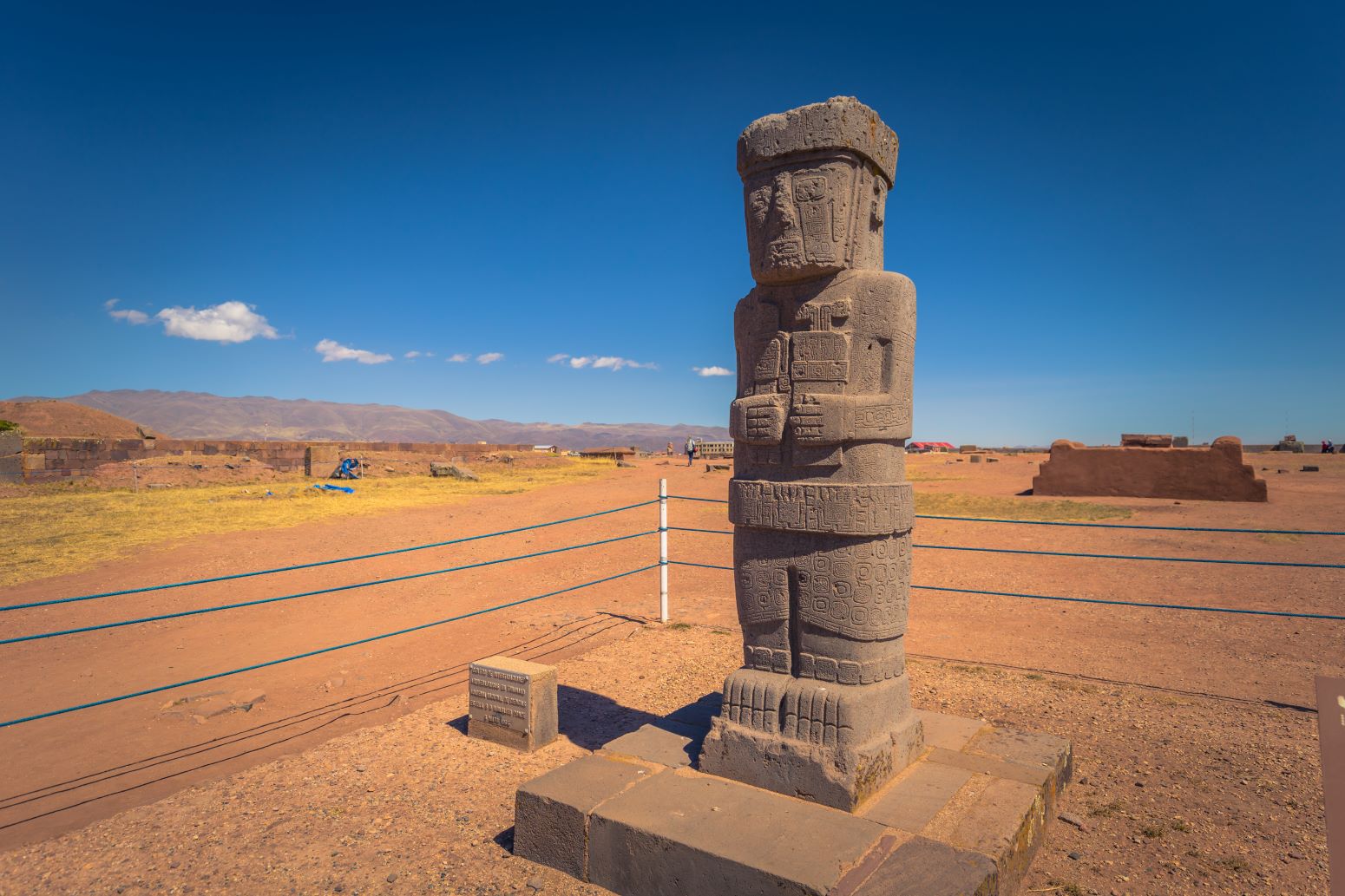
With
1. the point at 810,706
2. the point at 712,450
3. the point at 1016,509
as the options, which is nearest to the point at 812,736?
the point at 810,706

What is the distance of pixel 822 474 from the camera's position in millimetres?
3961

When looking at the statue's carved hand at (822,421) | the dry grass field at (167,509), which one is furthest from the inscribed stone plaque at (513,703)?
the dry grass field at (167,509)

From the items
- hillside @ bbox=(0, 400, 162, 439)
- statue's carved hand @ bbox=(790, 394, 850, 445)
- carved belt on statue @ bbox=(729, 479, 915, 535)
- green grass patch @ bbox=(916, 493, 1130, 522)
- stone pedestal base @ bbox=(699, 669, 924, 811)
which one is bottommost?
stone pedestal base @ bbox=(699, 669, 924, 811)

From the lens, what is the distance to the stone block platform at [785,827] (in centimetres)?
309

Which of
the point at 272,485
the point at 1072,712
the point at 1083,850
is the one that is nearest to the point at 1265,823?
the point at 1083,850

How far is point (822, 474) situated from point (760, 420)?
0.43 metres

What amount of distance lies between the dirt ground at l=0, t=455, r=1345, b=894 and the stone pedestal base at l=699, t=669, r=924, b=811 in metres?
0.89

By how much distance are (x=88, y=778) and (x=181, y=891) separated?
5.84 ft

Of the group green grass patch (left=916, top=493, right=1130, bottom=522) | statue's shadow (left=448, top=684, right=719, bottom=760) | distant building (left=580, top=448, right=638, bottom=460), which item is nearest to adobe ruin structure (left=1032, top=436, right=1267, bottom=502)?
green grass patch (left=916, top=493, right=1130, bottom=522)

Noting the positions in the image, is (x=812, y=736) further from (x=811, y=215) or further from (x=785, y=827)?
(x=811, y=215)

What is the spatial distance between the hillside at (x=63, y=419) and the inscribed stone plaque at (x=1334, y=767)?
35.8m

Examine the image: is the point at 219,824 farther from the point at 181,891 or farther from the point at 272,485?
the point at 272,485

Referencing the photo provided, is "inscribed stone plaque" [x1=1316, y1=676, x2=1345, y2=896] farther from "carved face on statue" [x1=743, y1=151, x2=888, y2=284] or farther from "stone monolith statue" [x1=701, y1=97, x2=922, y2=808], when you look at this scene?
"carved face on statue" [x1=743, y1=151, x2=888, y2=284]

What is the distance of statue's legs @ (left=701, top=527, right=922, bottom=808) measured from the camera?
3730mm
